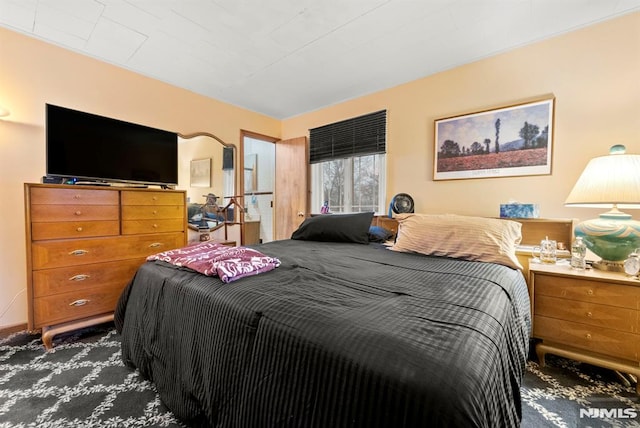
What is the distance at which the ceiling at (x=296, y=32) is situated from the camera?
183 cm

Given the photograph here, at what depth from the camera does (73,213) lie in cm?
197

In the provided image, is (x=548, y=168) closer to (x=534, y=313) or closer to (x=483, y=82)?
(x=483, y=82)

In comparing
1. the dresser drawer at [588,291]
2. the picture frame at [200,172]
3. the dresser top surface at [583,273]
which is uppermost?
the picture frame at [200,172]

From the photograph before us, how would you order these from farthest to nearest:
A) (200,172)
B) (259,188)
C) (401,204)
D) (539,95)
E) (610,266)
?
(259,188) → (200,172) → (401,204) → (539,95) → (610,266)

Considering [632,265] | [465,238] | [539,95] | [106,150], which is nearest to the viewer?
[632,265]

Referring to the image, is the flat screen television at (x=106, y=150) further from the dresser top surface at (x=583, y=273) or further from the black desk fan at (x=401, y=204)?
the dresser top surface at (x=583, y=273)

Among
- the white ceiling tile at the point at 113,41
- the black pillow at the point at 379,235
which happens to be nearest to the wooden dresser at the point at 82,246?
the white ceiling tile at the point at 113,41

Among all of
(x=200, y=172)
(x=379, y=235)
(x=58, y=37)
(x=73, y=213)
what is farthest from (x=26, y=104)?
(x=379, y=235)

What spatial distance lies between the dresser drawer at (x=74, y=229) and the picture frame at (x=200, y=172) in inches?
44.4

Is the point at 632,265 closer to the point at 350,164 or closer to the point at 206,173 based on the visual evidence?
the point at 350,164

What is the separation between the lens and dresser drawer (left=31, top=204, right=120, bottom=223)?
183cm

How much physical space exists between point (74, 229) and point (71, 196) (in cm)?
25

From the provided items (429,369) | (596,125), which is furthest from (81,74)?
(596,125)

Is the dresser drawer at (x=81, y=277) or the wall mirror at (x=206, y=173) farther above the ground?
the wall mirror at (x=206, y=173)
